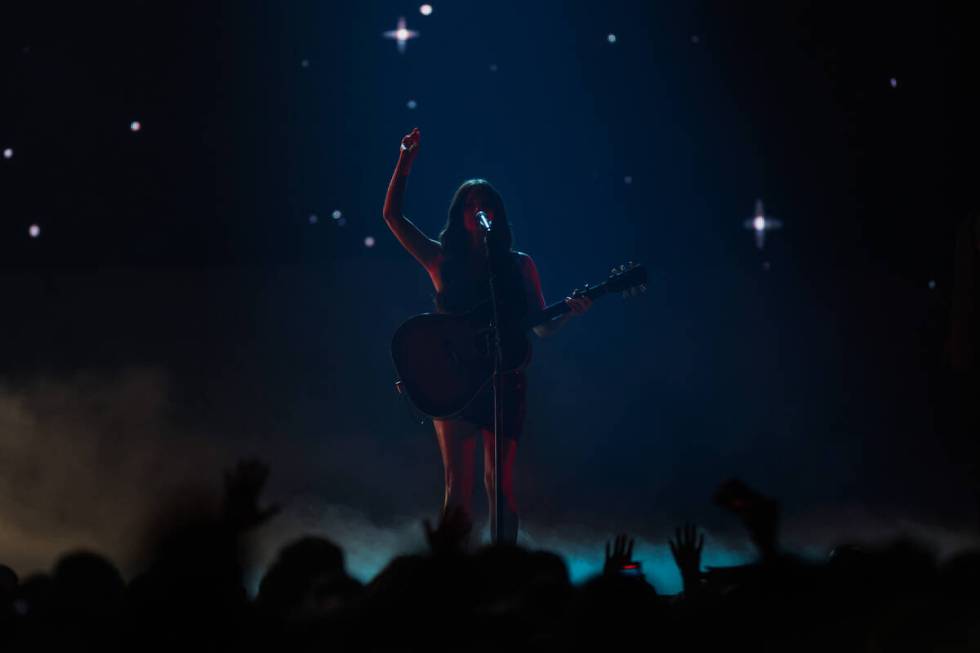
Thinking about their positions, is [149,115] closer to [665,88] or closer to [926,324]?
[665,88]

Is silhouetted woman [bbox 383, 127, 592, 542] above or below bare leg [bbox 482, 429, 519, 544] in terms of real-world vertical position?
above

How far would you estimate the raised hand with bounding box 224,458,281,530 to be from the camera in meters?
2.35

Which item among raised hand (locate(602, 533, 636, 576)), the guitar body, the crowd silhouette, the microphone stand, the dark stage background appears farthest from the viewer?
the dark stage background

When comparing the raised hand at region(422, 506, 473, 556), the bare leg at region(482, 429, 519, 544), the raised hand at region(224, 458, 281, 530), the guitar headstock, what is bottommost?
the raised hand at region(422, 506, 473, 556)

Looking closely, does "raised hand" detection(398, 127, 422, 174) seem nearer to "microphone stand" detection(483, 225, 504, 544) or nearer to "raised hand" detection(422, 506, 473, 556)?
"microphone stand" detection(483, 225, 504, 544)

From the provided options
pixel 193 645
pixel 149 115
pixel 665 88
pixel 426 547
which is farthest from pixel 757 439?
pixel 193 645

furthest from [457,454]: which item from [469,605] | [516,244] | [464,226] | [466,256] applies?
[469,605]

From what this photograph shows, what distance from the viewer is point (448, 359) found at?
15.0ft

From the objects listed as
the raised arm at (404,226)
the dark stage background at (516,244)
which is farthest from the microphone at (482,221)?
the dark stage background at (516,244)

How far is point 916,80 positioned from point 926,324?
131cm

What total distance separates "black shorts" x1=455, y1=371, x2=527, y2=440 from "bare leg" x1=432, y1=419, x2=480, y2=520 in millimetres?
50

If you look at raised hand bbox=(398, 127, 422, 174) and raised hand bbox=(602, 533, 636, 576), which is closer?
raised hand bbox=(602, 533, 636, 576)

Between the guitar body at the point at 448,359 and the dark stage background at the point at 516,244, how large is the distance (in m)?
1.72

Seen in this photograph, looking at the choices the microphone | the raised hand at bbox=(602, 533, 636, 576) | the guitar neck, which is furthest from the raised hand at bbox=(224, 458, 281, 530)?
the guitar neck
